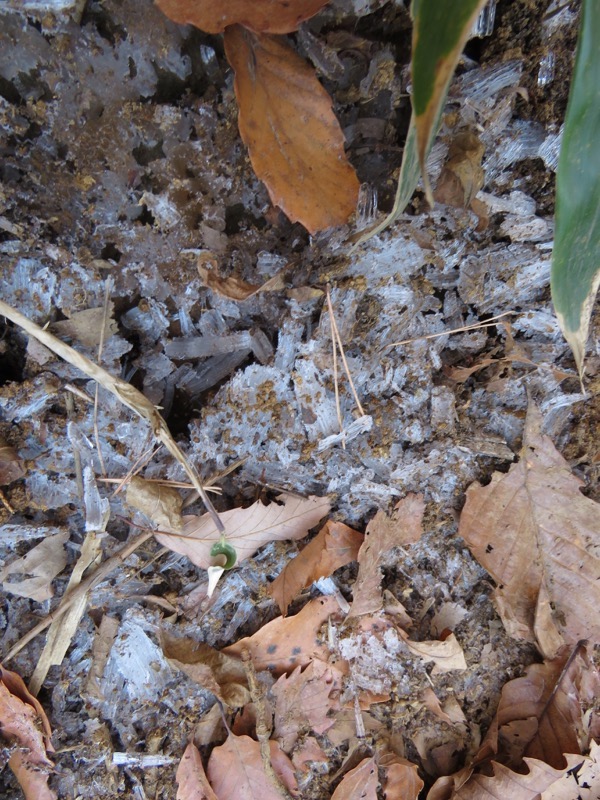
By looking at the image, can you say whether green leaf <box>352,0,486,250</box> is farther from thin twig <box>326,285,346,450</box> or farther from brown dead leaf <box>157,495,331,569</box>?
brown dead leaf <box>157,495,331,569</box>

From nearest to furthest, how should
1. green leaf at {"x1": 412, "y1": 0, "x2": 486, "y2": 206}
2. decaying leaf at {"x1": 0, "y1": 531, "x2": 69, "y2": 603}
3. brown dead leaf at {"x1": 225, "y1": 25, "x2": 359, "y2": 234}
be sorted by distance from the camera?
green leaf at {"x1": 412, "y1": 0, "x2": 486, "y2": 206}, brown dead leaf at {"x1": 225, "y1": 25, "x2": 359, "y2": 234}, decaying leaf at {"x1": 0, "y1": 531, "x2": 69, "y2": 603}

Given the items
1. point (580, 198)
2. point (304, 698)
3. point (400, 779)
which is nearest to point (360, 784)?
point (400, 779)

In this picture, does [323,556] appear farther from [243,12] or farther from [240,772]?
[243,12]

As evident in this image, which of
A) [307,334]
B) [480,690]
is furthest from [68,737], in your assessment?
[307,334]

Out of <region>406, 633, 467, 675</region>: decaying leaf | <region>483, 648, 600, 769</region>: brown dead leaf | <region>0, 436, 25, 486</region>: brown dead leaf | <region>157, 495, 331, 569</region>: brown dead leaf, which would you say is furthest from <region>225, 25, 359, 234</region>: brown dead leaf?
<region>483, 648, 600, 769</region>: brown dead leaf

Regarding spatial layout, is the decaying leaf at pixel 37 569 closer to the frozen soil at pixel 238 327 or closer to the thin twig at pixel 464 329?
the frozen soil at pixel 238 327

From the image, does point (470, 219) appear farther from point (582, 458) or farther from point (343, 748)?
point (343, 748)

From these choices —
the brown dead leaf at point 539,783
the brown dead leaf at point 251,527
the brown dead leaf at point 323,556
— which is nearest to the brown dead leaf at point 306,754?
the brown dead leaf at point 539,783
